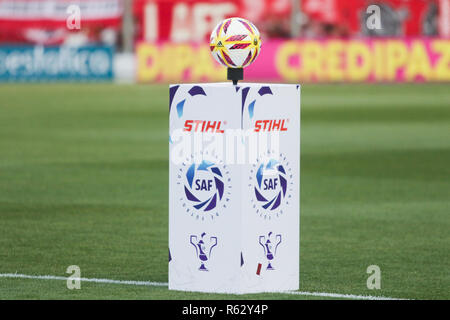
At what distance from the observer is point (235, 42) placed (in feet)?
26.5

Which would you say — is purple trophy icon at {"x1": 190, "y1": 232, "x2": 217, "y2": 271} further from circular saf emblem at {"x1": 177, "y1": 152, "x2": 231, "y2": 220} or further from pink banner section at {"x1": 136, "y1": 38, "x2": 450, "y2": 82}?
pink banner section at {"x1": 136, "y1": 38, "x2": 450, "y2": 82}

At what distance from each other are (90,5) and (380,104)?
887 inches

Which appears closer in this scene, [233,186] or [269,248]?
[233,186]

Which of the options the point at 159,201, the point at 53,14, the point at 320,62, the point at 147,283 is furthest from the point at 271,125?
the point at 53,14

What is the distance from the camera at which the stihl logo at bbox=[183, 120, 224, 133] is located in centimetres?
790

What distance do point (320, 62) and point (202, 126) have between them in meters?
32.3

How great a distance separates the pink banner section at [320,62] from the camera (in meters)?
39.1

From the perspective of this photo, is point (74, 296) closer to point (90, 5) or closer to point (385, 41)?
point (385, 41)

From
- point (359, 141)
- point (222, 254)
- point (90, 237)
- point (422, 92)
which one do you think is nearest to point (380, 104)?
point (422, 92)

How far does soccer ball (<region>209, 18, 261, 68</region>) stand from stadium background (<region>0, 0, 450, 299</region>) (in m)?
1.59

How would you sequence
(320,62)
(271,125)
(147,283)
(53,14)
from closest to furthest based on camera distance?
(271,125) → (147,283) → (320,62) → (53,14)

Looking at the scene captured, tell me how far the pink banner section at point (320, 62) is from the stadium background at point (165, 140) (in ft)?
0.15

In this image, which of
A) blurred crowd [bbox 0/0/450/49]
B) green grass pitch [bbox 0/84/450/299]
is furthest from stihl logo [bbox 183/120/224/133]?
blurred crowd [bbox 0/0/450/49]

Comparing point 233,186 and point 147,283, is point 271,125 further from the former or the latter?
point 147,283
